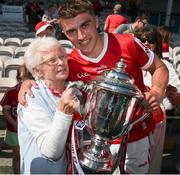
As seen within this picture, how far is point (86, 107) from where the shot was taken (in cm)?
164

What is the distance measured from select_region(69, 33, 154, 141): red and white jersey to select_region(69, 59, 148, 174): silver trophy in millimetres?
308

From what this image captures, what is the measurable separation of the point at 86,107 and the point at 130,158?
2.11 ft

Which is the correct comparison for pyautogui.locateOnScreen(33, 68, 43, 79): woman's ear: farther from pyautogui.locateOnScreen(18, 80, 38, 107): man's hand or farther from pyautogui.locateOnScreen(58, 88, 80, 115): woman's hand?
pyautogui.locateOnScreen(58, 88, 80, 115): woman's hand

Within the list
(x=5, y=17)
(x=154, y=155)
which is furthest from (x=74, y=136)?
(x=5, y=17)

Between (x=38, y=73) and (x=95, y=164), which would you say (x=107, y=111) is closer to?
(x=95, y=164)

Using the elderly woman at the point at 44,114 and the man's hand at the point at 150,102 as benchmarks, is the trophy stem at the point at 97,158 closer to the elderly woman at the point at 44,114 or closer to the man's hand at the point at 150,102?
the elderly woman at the point at 44,114

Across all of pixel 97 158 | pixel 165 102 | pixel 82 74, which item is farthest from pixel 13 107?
pixel 97 158

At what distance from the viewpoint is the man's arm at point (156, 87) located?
63.1 inches

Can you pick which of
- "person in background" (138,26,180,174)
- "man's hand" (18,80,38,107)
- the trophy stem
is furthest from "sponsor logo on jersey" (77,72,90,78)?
"person in background" (138,26,180,174)

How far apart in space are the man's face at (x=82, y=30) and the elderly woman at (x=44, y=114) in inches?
3.4

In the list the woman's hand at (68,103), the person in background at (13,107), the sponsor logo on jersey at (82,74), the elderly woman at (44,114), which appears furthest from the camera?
the person in background at (13,107)

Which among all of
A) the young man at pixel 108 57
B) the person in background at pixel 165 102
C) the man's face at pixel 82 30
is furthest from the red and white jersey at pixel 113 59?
the person in background at pixel 165 102

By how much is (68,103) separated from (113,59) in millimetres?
534

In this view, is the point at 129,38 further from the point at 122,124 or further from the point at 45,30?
the point at 45,30
